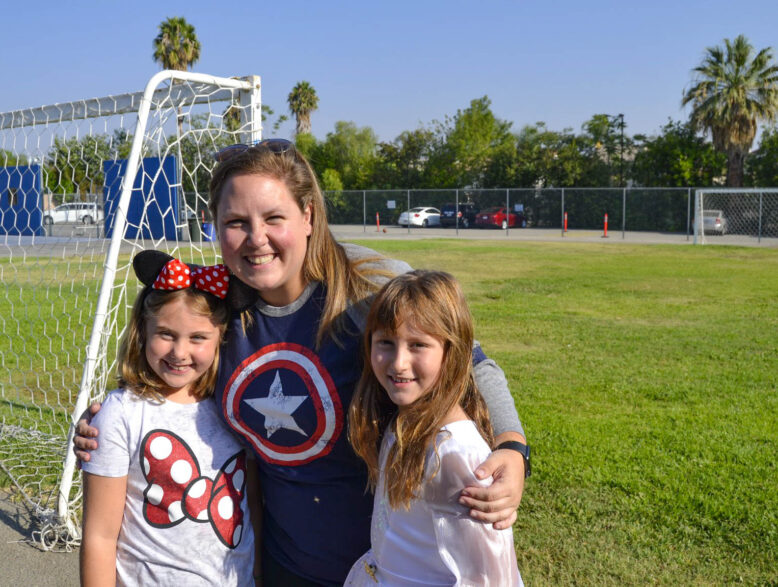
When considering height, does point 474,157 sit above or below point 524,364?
above

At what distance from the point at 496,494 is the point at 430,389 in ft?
1.07

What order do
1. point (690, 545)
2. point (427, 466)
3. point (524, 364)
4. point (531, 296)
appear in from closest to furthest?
point (427, 466) < point (690, 545) < point (524, 364) < point (531, 296)

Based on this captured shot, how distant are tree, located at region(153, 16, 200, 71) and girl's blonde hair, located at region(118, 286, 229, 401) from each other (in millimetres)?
39946

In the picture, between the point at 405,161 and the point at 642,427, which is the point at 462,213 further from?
the point at 642,427

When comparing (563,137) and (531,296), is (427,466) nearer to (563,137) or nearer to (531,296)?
(531,296)

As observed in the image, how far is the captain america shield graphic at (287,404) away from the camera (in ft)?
6.11

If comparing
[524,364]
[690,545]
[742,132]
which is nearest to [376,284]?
[690,545]

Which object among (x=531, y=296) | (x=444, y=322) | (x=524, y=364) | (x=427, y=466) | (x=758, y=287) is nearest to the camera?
(x=427, y=466)

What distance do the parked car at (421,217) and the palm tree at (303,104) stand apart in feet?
74.9

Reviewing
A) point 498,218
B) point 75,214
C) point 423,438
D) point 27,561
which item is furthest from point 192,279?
point 498,218

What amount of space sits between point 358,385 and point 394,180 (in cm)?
4996

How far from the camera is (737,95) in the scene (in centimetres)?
3459

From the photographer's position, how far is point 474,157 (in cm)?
4816

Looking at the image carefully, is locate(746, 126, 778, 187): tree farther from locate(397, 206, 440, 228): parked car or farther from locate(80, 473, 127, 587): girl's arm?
locate(80, 473, 127, 587): girl's arm
